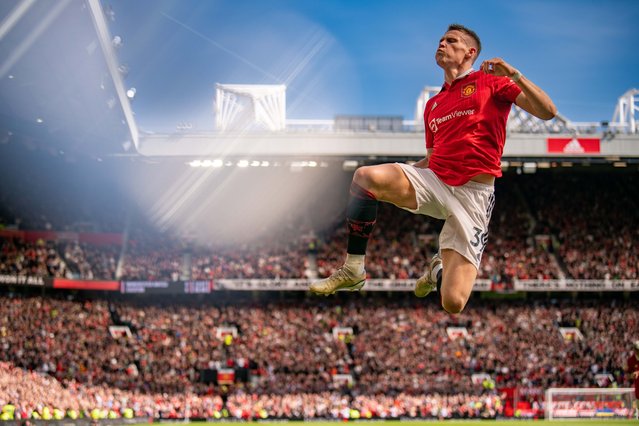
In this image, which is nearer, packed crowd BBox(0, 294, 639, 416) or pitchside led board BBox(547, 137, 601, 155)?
packed crowd BBox(0, 294, 639, 416)

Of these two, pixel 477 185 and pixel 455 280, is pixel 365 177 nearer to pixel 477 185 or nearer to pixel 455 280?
pixel 477 185

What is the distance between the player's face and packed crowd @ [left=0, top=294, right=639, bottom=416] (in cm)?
2487

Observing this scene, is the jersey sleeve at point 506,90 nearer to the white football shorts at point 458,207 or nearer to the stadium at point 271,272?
the white football shorts at point 458,207

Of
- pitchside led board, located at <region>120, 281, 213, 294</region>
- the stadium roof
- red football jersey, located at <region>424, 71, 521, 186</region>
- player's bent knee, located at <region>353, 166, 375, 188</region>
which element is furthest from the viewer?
pitchside led board, located at <region>120, 281, 213, 294</region>

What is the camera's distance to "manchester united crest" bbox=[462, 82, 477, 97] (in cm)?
652

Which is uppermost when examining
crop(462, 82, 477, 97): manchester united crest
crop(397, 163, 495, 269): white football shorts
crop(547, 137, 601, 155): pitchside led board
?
crop(547, 137, 601, 155): pitchside led board

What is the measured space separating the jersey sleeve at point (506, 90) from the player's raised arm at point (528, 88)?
13.0 inches

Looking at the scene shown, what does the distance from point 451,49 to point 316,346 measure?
27886mm

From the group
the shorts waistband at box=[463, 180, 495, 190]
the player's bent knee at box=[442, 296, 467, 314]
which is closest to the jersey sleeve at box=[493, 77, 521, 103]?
the shorts waistband at box=[463, 180, 495, 190]

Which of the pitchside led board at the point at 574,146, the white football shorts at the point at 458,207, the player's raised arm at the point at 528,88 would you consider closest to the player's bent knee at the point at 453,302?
the white football shorts at the point at 458,207

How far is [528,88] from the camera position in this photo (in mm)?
5840

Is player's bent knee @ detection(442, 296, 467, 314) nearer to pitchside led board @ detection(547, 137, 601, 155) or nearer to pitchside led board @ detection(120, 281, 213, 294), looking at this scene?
pitchside led board @ detection(120, 281, 213, 294)

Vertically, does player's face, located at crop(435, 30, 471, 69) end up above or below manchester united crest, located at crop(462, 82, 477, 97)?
above

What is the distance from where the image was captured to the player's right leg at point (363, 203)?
630 cm
